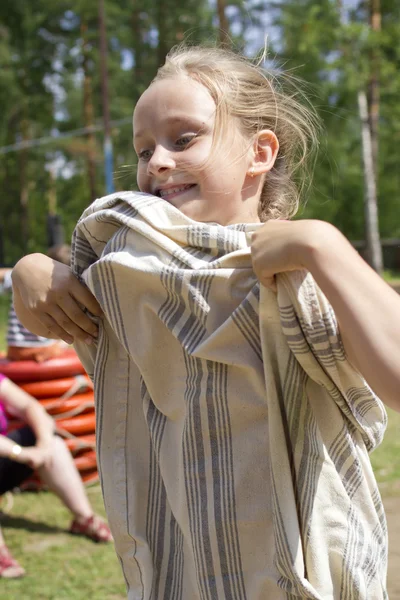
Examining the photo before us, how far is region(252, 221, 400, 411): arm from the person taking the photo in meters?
0.98

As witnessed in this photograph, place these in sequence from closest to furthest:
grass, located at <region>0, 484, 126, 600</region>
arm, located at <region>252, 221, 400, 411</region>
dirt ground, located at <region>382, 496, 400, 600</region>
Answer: arm, located at <region>252, 221, 400, 411</region>, dirt ground, located at <region>382, 496, 400, 600</region>, grass, located at <region>0, 484, 126, 600</region>

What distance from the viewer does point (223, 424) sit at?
1.20 m

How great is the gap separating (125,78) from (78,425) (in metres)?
25.2

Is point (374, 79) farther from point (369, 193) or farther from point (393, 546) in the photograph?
point (393, 546)

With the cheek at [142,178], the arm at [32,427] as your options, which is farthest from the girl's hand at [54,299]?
the arm at [32,427]

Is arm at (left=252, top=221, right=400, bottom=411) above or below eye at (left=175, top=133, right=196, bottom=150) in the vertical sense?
below

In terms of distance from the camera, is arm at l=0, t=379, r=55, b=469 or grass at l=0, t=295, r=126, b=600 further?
arm at l=0, t=379, r=55, b=469

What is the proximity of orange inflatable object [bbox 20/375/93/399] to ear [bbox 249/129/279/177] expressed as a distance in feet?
12.2

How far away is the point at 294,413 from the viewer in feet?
3.71

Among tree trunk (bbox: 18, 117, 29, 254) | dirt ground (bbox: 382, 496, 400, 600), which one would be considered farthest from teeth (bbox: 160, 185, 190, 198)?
tree trunk (bbox: 18, 117, 29, 254)

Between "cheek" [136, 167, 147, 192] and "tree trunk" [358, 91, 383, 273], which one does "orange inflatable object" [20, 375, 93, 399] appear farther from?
"tree trunk" [358, 91, 383, 273]

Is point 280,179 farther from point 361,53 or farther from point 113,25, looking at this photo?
point 113,25

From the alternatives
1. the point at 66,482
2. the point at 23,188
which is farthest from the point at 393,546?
the point at 23,188

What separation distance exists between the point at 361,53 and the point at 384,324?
20.1 m
